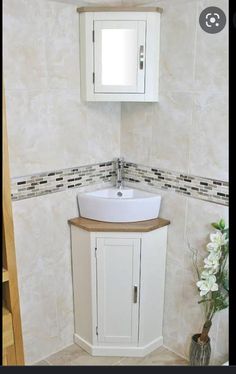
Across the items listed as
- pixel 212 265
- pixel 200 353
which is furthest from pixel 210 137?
pixel 200 353

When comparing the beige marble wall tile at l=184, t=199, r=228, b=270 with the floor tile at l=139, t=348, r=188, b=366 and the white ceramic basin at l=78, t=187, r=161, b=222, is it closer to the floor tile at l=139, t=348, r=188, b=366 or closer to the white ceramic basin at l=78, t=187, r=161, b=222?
the white ceramic basin at l=78, t=187, r=161, b=222

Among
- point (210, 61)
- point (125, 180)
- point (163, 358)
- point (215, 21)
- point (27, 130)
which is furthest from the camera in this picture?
point (125, 180)

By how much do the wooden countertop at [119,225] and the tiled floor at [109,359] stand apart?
75cm

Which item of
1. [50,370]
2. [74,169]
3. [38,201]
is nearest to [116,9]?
[74,169]

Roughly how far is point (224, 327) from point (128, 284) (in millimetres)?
530

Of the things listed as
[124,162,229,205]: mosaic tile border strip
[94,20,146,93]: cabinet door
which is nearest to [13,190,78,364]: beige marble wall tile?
[124,162,229,205]: mosaic tile border strip

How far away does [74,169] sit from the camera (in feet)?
6.89

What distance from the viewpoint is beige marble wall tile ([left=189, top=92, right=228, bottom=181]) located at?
1.76 metres

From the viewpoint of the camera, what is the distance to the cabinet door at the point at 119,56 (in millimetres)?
1902

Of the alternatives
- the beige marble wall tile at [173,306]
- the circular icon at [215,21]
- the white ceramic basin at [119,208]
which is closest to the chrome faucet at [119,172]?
the white ceramic basin at [119,208]

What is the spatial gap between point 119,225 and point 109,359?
2.56ft

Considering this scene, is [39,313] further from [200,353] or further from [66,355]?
[200,353]

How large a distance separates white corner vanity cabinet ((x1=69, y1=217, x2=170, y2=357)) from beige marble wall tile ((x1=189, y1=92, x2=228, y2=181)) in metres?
0.40

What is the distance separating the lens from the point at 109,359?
216 centimetres
